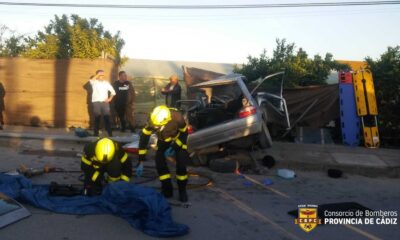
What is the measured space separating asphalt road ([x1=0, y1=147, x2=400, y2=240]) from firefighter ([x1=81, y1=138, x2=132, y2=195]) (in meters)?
0.76

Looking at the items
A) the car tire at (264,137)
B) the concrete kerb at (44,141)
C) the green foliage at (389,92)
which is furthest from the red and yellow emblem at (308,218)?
the green foliage at (389,92)

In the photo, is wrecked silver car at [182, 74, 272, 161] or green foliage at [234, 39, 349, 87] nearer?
wrecked silver car at [182, 74, 272, 161]

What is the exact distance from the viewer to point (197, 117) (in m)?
8.43

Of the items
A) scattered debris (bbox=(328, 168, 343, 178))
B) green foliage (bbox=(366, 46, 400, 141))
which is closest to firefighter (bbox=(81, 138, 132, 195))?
scattered debris (bbox=(328, 168, 343, 178))

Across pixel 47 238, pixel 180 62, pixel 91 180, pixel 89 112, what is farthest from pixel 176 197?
pixel 180 62

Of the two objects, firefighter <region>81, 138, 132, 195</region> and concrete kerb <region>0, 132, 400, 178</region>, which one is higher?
firefighter <region>81, 138, 132, 195</region>

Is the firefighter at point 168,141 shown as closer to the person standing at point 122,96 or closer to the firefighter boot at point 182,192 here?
the firefighter boot at point 182,192

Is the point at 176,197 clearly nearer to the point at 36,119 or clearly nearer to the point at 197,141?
the point at 197,141

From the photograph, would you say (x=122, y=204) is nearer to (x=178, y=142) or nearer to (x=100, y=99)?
(x=178, y=142)

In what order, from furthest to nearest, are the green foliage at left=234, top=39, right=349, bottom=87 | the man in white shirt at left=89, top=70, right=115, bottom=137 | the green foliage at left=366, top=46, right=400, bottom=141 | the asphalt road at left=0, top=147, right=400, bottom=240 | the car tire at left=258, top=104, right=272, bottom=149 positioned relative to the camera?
the green foliage at left=234, top=39, right=349, bottom=87, the green foliage at left=366, top=46, right=400, bottom=141, the man in white shirt at left=89, top=70, right=115, bottom=137, the car tire at left=258, top=104, right=272, bottom=149, the asphalt road at left=0, top=147, right=400, bottom=240

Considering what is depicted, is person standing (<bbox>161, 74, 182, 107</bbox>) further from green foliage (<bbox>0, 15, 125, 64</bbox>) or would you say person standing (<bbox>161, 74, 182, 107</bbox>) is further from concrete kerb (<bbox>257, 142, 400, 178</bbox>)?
green foliage (<bbox>0, 15, 125, 64</bbox>)

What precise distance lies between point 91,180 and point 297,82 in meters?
8.82

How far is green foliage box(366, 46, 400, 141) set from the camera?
11.4 metres

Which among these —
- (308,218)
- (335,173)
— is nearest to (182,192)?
(308,218)
